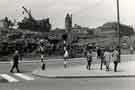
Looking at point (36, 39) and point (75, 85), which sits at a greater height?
point (36, 39)

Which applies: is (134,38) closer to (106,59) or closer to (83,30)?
(83,30)

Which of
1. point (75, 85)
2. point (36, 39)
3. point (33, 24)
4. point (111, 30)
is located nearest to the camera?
point (75, 85)

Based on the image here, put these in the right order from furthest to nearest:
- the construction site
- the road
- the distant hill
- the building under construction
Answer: the distant hill
the building under construction
the construction site
the road

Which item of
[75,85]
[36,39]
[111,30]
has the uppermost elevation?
[111,30]

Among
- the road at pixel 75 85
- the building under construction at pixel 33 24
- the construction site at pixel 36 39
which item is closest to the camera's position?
the road at pixel 75 85

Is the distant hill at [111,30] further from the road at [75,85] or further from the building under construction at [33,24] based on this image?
the road at [75,85]

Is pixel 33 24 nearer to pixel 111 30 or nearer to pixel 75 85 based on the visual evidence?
pixel 111 30

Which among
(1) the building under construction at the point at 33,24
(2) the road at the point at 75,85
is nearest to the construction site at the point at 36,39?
(1) the building under construction at the point at 33,24

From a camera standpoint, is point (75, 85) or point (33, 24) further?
point (33, 24)

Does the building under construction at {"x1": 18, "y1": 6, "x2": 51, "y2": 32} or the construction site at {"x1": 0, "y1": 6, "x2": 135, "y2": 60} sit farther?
the building under construction at {"x1": 18, "y1": 6, "x2": 51, "y2": 32}

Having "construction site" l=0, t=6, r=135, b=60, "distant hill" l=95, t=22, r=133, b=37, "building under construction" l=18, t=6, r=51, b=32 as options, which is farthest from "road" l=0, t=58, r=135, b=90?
"distant hill" l=95, t=22, r=133, b=37

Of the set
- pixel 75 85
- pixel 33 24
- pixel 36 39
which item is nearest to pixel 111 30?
pixel 33 24

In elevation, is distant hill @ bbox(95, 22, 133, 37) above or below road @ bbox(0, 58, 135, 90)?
above

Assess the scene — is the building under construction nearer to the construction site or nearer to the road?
the construction site
